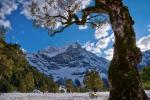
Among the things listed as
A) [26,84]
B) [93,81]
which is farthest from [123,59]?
[26,84]

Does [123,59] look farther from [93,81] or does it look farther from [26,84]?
[26,84]

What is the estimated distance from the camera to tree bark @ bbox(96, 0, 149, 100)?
23.0 metres

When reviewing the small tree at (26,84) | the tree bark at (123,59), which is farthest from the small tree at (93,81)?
the tree bark at (123,59)

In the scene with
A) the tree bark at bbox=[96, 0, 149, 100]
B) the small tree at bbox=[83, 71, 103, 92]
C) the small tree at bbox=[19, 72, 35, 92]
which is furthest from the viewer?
the small tree at bbox=[19, 72, 35, 92]

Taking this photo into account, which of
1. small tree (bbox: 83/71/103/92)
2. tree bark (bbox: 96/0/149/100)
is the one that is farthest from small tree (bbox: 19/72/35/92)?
tree bark (bbox: 96/0/149/100)

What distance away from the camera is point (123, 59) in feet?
79.0

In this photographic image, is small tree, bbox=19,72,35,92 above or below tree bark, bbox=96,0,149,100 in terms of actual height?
above

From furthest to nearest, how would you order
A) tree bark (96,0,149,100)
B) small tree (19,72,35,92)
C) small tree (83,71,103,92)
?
small tree (19,72,35,92) → small tree (83,71,103,92) → tree bark (96,0,149,100)

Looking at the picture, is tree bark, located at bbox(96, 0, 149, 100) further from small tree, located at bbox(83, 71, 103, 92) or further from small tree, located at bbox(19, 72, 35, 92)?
small tree, located at bbox(19, 72, 35, 92)

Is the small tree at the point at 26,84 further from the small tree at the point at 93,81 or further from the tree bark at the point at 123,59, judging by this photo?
the tree bark at the point at 123,59

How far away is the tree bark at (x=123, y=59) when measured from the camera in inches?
904

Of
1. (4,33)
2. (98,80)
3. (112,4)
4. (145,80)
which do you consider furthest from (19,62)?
(98,80)

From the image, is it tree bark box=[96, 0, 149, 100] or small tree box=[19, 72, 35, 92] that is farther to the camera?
small tree box=[19, 72, 35, 92]

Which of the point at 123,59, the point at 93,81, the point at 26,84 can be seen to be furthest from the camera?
the point at 26,84
